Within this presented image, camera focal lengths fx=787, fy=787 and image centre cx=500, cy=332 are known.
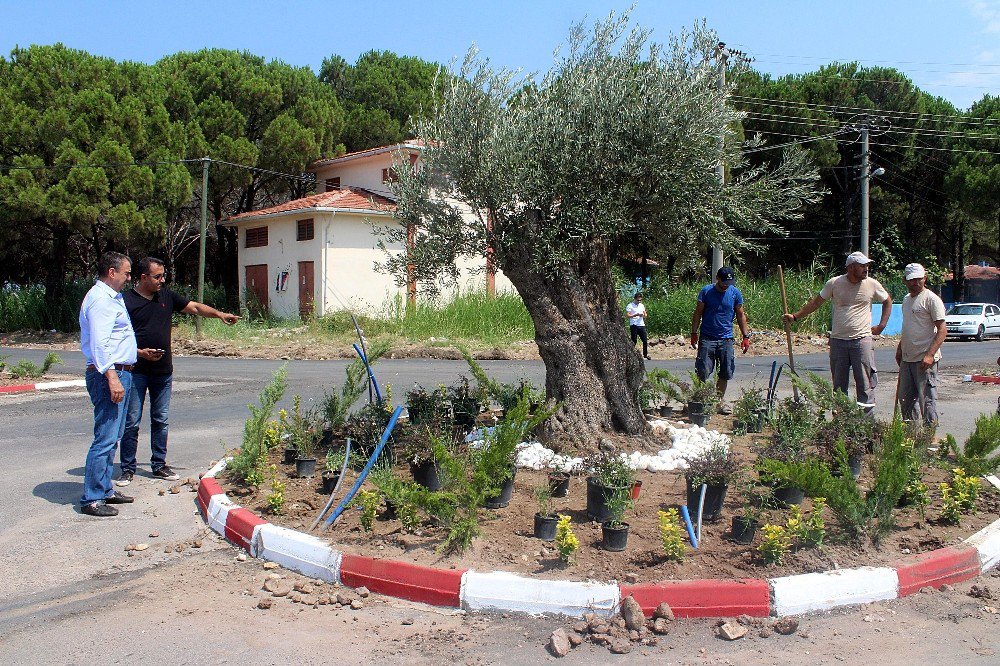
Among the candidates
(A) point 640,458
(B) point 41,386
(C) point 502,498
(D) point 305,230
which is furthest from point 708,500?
(D) point 305,230

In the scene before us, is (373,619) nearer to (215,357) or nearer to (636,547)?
(636,547)

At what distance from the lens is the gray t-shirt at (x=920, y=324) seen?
7453mm

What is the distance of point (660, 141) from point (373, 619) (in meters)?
4.06

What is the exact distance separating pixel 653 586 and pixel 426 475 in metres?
2.20

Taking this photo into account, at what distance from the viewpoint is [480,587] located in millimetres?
4273

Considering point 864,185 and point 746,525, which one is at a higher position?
point 864,185

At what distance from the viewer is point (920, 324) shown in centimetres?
755

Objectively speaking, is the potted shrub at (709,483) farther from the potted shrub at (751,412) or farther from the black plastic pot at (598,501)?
the potted shrub at (751,412)

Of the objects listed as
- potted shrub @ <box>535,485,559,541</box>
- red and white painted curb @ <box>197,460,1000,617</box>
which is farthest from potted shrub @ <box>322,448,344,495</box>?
potted shrub @ <box>535,485,559,541</box>

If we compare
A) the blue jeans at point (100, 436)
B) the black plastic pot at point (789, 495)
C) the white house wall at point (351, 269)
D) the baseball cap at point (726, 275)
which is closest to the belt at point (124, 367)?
the blue jeans at point (100, 436)

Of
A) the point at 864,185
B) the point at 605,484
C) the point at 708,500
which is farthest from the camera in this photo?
the point at 864,185

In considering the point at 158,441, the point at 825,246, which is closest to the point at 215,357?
the point at 158,441

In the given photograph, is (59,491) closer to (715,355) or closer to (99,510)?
(99,510)

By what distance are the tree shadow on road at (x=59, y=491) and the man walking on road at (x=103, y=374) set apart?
1.28ft
